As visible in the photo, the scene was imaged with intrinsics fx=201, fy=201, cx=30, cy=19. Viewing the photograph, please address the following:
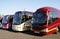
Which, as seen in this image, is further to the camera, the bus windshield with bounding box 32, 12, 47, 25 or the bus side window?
the bus side window

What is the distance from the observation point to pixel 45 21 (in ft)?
60.1

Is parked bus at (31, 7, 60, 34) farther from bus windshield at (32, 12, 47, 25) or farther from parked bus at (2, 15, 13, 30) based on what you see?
parked bus at (2, 15, 13, 30)

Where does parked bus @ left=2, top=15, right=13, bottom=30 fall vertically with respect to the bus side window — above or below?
below

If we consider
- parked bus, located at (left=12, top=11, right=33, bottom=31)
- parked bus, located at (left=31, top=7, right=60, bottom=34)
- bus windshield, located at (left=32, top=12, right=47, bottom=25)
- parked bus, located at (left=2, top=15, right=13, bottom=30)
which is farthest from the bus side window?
parked bus, located at (left=2, top=15, right=13, bottom=30)

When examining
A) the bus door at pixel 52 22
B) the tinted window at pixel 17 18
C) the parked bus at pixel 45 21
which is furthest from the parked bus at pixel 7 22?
the bus door at pixel 52 22

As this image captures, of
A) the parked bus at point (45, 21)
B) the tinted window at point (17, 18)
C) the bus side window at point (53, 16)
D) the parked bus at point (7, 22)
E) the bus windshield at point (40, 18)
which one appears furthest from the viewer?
the parked bus at point (7, 22)

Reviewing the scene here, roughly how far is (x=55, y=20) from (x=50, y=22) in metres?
0.94

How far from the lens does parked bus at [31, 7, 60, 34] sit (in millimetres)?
18266

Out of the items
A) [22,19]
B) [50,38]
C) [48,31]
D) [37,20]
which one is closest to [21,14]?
[22,19]

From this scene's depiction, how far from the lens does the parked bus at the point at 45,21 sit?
18266mm

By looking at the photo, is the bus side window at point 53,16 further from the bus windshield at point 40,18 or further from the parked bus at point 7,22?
the parked bus at point 7,22

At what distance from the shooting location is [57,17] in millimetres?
20000

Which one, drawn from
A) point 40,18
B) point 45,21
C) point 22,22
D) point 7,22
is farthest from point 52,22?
point 7,22

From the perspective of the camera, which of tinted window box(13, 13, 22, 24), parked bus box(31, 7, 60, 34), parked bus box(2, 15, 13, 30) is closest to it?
parked bus box(31, 7, 60, 34)
